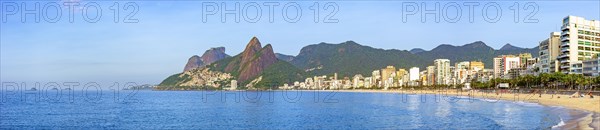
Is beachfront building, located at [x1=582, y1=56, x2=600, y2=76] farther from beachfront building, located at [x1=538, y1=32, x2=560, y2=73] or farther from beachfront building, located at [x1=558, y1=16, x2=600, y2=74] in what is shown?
beachfront building, located at [x1=538, y1=32, x2=560, y2=73]

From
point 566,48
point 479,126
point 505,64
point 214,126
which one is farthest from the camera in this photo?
point 505,64

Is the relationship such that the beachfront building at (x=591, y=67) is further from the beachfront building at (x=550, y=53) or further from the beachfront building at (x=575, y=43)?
the beachfront building at (x=550, y=53)

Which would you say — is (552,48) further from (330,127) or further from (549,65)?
(330,127)

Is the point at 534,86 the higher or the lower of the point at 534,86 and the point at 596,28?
the lower

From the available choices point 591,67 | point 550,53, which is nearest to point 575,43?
point 591,67

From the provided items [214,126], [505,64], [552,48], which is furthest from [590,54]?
[214,126]

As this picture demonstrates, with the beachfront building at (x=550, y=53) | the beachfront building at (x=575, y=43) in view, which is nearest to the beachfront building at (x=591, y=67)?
the beachfront building at (x=575, y=43)
